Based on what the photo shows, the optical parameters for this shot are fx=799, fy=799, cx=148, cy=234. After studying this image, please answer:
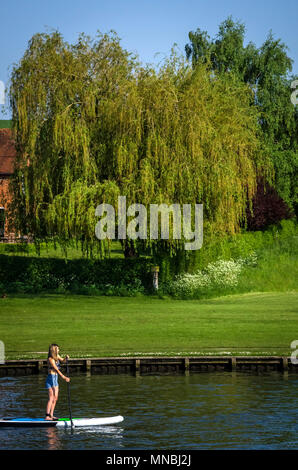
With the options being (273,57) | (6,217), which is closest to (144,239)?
(6,217)

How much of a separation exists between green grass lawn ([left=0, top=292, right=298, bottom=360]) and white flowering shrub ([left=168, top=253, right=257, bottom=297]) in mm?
1380

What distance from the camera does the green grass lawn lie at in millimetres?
28234

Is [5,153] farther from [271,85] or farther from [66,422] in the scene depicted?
[66,422]

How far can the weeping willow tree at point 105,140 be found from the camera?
4031cm

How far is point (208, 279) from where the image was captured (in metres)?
45.6

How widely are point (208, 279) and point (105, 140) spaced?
10225 mm

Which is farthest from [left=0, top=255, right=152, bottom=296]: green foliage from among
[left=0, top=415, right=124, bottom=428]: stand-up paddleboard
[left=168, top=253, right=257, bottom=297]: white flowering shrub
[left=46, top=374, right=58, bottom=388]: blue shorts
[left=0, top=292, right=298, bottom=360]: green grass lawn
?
[left=0, top=415, right=124, bottom=428]: stand-up paddleboard

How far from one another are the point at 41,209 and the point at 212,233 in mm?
9138

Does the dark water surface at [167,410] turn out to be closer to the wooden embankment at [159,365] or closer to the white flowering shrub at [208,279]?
the wooden embankment at [159,365]

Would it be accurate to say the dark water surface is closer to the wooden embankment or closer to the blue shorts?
the wooden embankment

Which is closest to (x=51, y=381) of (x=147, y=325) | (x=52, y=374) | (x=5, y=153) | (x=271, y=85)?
(x=52, y=374)

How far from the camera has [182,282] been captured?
4506cm
